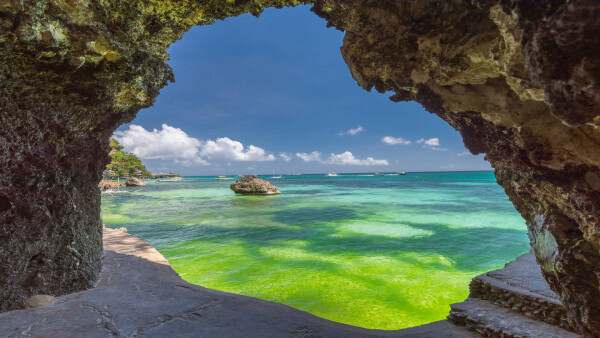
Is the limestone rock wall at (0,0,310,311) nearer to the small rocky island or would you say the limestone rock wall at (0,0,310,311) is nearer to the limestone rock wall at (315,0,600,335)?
the limestone rock wall at (315,0,600,335)

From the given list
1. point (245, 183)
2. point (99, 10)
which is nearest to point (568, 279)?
point (99, 10)

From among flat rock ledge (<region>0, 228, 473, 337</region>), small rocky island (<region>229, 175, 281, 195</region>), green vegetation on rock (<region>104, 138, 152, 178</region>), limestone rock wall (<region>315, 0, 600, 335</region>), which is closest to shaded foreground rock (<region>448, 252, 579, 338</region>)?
flat rock ledge (<region>0, 228, 473, 337</region>)

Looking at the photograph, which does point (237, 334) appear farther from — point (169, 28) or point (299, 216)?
point (299, 216)

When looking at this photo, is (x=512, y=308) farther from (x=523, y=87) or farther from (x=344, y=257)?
(x=344, y=257)

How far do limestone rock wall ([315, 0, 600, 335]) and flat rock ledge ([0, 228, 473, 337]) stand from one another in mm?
2034

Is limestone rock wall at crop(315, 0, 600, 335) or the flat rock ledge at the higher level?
limestone rock wall at crop(315, 0, 600, 335)

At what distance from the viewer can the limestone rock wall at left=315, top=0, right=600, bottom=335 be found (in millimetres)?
1283

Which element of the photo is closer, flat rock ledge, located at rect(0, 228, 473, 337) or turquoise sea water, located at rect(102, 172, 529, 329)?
flat rock ledge, located at rect(0, 228, 473, 337)

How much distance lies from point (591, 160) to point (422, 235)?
37.6 feet

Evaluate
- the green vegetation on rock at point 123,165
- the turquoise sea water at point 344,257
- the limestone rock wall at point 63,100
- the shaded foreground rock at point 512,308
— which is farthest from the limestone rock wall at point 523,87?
the green vegetation on rock at point 123,165

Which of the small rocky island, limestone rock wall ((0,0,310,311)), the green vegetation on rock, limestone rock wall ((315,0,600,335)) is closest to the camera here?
limestone rock wall ((315,0,600,335))

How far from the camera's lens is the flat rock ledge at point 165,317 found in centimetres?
315

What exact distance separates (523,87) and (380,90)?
83.0 inches

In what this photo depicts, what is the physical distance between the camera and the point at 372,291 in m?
6.19
